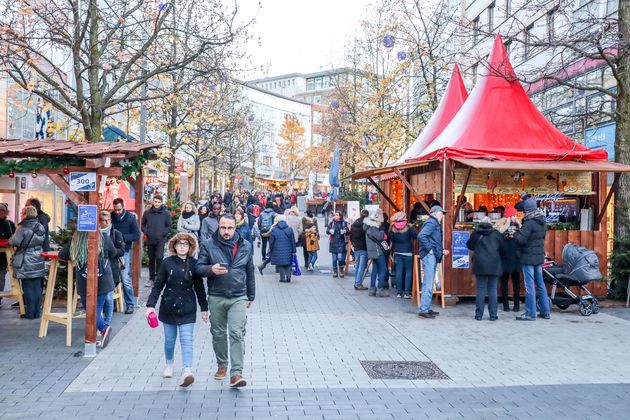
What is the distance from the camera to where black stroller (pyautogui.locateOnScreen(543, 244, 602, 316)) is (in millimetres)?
10969

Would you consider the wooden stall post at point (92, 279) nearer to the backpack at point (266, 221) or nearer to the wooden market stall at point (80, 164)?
the wooden market stall at point (80, 164)

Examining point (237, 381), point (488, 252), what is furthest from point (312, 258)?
point (237, 381)

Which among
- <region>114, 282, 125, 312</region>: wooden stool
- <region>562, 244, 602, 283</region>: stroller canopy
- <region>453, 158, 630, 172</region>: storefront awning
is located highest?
<region>453, 158, 630, 172</region>: storefront awning

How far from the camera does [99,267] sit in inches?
321

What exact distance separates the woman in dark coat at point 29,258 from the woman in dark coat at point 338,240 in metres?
7.75

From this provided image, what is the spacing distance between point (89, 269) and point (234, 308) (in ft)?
8.12

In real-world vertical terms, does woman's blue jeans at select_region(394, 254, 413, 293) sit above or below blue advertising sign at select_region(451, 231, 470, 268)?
below

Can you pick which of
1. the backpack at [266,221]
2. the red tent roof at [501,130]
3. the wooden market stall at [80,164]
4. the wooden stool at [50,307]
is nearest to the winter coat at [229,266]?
the wooden market stall at [80,164]

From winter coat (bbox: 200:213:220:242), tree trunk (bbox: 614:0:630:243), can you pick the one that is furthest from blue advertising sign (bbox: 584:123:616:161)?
winter coat (bbox: 200:213:220:242)

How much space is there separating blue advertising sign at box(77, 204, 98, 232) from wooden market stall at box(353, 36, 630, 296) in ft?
20.9

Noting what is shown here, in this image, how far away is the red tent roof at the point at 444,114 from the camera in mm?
16344

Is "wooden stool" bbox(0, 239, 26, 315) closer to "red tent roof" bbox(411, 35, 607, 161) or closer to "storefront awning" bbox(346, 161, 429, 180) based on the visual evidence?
"storefront awning" bbox(346, 161, 429, 180)

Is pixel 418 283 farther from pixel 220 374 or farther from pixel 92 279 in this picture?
pixel 92 279

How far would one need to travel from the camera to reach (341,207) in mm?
29562
